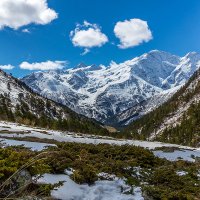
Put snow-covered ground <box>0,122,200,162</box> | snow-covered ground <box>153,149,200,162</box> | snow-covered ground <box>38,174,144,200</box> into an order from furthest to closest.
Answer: snow-covered ground <box>153,149,200,162</box> → snow-covered ground <box>0,122,200,162</box> → snow-covered ground <box>38,174,144,200</box>

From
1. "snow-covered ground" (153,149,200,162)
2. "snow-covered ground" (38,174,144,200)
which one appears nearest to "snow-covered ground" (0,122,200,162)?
"snow-covered ground" (153,149,200,162)

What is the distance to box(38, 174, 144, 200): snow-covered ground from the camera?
539 inches

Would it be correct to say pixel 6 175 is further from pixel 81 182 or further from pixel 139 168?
pixel 139 168

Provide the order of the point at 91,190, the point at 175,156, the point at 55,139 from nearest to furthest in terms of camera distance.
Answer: the point at 91,190, the point at 175,156, the point at 55,139

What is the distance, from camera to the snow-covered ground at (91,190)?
44.9 feet

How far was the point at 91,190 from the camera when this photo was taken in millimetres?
14852

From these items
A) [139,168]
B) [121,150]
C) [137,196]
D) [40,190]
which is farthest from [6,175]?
[121,150]

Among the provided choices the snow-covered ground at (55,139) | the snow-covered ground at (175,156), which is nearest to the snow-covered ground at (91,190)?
the snow-covered ground at (55,139)

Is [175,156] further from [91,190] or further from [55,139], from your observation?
[91,190]

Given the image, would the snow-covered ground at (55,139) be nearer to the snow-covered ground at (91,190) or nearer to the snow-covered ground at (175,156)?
the snow-covered ground at (175,156)

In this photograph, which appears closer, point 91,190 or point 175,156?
point 91,190

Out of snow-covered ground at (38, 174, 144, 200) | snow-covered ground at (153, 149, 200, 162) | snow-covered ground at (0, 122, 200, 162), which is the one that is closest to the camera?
snow-covered ground at (38, 174, 144, 200)

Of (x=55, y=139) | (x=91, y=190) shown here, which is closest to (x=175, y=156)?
(x=55, y=139)

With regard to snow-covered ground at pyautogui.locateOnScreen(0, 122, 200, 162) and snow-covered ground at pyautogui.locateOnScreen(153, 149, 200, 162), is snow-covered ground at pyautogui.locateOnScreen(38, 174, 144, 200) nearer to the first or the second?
snow-covered ground at pyautogui.locateOnScreen(0, 122, 200, 162)
